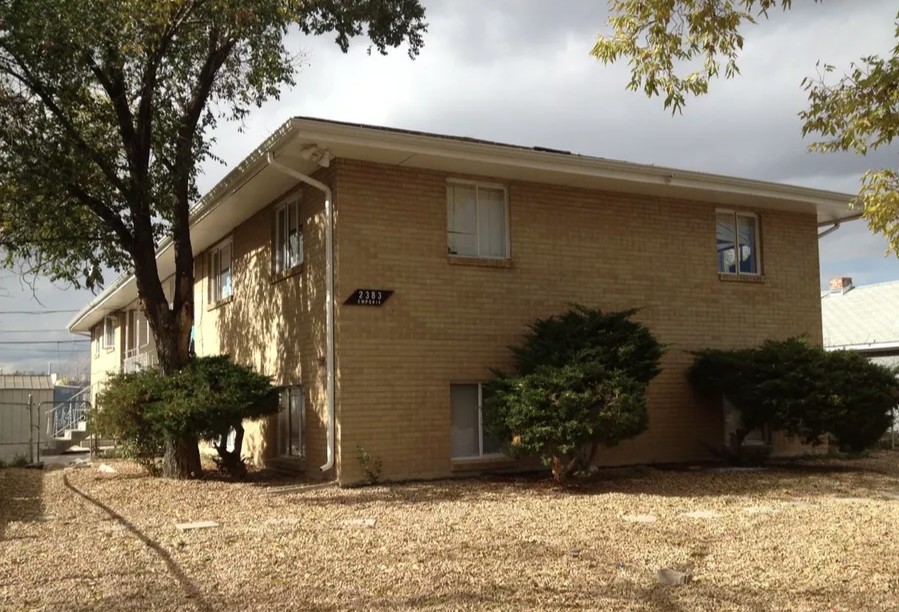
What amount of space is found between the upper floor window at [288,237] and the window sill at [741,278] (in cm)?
732

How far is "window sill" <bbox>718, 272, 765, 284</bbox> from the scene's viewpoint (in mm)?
15672

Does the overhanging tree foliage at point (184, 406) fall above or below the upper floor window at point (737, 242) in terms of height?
below

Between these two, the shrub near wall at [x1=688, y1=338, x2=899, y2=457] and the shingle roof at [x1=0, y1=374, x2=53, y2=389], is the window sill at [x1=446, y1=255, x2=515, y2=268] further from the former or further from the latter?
the shingle roof at [x1=0, y1=374, x2=53, y2=389]

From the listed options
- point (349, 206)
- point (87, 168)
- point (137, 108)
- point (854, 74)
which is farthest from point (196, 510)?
point (854, 74)

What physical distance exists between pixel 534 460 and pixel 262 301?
5587 mm

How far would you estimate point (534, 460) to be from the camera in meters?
13.5

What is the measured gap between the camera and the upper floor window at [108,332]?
31.0m

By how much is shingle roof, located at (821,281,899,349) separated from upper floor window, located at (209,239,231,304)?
58.2ft

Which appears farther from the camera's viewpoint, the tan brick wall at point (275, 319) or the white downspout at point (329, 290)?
the tan brick wall at point (275, 319)

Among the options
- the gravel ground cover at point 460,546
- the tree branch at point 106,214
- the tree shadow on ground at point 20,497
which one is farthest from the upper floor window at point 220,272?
the gravel ground cover at point 460,546

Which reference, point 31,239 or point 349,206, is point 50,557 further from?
point 31,239

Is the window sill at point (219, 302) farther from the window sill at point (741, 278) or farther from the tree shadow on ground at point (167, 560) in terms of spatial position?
the window sill at point (741, 278)

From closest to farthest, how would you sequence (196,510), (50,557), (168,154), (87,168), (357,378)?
(50,557) < (196,510) < (357,378) < (87,168) < (168,154)

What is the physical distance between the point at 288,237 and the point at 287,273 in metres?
0.67
